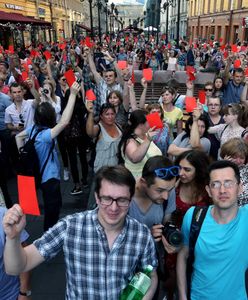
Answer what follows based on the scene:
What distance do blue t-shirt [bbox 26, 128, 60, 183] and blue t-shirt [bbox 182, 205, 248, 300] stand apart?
186 cm

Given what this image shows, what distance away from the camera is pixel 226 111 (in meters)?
4.10

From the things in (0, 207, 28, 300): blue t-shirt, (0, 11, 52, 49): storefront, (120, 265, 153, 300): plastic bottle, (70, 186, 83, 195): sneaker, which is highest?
(0, 11, 52, 49): storefront

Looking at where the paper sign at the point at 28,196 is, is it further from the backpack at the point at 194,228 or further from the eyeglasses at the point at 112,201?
the backpack at the point at 194,228

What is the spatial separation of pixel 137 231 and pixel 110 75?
4.13 meters

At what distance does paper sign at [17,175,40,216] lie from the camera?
1729 mm

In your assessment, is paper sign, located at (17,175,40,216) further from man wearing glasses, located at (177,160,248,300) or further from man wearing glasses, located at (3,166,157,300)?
man wearing glasses, located at (177,160,248,300)

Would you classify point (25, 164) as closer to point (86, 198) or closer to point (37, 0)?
point (86, 198)

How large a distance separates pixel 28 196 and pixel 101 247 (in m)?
0.47

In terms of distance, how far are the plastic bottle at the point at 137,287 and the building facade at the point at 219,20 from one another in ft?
99.6

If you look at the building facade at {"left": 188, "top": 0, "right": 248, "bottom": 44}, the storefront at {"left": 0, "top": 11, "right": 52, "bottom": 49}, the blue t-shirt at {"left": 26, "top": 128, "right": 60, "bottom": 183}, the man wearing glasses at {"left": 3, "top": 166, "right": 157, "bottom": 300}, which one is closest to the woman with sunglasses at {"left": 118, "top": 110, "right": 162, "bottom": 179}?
the blue t-shirt at {"left": 26, "top": 128, "right": 60, "bottom": 183}

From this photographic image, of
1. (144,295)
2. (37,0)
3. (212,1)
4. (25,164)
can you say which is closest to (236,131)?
(25,164)

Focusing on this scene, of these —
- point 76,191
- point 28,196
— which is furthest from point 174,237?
point 76,191

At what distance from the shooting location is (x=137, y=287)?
5.40 ft

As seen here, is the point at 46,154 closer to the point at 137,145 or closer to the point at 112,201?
the point at 137,145
